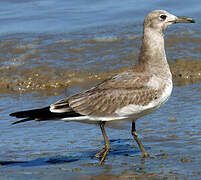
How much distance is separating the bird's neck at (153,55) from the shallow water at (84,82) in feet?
2.95

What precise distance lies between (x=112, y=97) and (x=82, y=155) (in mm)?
789

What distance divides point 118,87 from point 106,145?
714mm

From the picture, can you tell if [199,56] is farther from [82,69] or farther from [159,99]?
[159,99]

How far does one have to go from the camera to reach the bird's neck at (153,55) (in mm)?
6887

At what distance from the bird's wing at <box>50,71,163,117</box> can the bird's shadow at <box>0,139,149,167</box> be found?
Result: 0.54 metres

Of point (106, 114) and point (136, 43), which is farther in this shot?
point (136, 43)

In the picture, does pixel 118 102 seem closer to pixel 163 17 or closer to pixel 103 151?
pixel 103 151

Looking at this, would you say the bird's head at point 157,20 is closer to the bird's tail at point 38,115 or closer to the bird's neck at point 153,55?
the bird's neck at point 153,55

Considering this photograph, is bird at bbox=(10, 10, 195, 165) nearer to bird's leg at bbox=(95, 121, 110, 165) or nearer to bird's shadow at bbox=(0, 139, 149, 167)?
bird's leg at bbox=(95, 121, 110, 165)

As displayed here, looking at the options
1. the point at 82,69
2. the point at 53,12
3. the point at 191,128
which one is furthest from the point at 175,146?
the point at 53,12

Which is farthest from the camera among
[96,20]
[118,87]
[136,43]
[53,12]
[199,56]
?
[53,12]

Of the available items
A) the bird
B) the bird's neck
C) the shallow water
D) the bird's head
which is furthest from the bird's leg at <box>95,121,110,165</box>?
the bird's head

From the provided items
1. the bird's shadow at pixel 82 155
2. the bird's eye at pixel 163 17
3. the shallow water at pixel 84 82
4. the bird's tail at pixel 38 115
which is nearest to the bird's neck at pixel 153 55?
the bird's eye at pixel 163 17

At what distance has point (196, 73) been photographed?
10.1 meters
